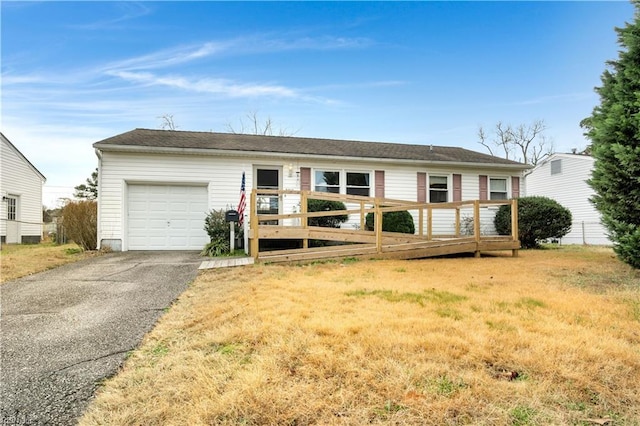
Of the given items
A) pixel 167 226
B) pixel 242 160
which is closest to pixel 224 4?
pixel 242 160

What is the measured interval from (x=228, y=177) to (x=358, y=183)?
4.59 m

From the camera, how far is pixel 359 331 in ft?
9.11

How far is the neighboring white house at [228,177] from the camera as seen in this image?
415 inches

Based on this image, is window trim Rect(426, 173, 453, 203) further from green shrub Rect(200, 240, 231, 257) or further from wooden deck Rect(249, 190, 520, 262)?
green shrub Rect(200, 240, 231, 257)

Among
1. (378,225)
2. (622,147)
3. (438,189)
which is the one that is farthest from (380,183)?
(622,147)

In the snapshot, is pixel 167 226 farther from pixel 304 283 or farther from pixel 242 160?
pixel 304 283

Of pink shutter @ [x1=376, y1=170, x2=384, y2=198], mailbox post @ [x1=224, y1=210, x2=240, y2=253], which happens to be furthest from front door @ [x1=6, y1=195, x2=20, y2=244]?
pink shutter @ [x1=376, y1=170, x2=384, y2=198]

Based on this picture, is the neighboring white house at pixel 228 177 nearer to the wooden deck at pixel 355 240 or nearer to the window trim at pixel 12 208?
the wooden deck at pixel 355 240

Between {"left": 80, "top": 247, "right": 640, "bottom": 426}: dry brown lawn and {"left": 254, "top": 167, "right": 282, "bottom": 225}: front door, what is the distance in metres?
7.42

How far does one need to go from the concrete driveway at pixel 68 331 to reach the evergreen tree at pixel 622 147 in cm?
741

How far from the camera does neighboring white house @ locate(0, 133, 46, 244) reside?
16.1m

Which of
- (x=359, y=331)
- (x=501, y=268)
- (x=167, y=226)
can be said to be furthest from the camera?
(x=167, y=226)

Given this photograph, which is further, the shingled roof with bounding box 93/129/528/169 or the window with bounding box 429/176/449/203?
the window with bounding box 429/176/449/203

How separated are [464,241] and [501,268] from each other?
226 cm
